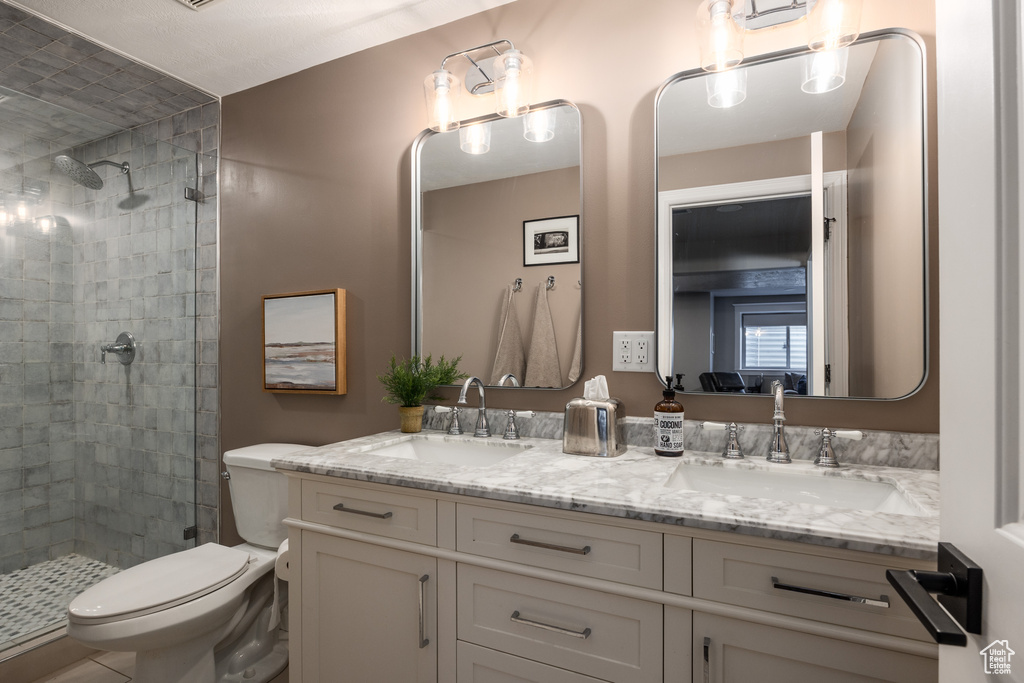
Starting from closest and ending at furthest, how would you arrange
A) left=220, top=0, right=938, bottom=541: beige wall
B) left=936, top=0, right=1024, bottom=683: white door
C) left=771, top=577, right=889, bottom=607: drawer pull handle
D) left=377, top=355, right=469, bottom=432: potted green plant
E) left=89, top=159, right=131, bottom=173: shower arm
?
left=936, top=0, right=1024, bottom=683: white door
left=771, top=577, right=889, bottom=607: drawer pull handle
left=220, top=0, right=938, bottom=541: beige wall
left=377, top=355, right=469, bottom=432: potted green plant
left=89, top=159, right=131, bottom=173: shower arm

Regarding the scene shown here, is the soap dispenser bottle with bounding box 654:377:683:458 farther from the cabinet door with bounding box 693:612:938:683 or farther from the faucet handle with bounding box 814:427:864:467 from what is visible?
the cabinet door with bounding box 693:612:938:683

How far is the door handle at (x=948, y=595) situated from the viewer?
0.46 m

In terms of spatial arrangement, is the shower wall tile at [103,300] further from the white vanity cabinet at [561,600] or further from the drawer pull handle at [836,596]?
the drawer pull handle at [836,596]

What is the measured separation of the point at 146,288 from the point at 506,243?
5.68ft

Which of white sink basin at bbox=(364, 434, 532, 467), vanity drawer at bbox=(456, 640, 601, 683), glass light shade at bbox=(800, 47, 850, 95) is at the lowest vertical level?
vanity drawer at bbox=(456, 640, 601, 683)

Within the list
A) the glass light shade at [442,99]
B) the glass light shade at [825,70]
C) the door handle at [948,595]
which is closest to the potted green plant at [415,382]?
the glass light shade at [442,99]

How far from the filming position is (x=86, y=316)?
2273mm

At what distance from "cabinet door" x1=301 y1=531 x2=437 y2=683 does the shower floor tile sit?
51.0 inches


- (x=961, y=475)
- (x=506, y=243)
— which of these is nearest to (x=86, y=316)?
(x=506, y=243)

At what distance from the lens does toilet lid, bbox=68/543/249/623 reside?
144 cm

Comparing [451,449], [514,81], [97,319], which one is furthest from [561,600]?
[97,319]

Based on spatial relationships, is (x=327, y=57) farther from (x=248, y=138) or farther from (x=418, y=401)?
(x=418, y=401)

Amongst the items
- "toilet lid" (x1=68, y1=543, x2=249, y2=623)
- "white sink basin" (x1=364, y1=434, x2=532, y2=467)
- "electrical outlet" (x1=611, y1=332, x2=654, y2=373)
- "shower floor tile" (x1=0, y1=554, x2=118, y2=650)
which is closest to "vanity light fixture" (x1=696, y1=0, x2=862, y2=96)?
"electrical outlet" (x1=611, y1=332, x2=654, y2=373)

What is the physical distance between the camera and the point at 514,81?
170 centimetres
